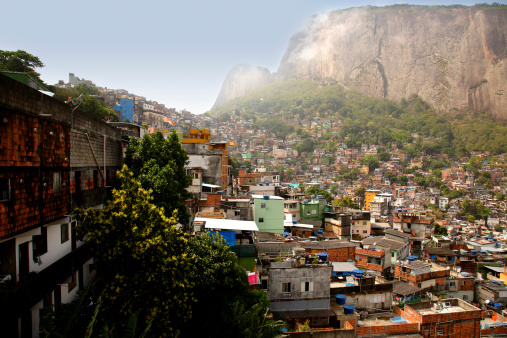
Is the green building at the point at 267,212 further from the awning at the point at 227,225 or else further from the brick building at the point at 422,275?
the brick building at the point at 422,275

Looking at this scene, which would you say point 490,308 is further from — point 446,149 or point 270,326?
point 446,149

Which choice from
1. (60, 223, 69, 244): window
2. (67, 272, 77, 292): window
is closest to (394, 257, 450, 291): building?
(67, 272, 77, 292): window

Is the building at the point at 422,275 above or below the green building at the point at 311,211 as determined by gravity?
below

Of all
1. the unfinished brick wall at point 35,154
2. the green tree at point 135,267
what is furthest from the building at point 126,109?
the green tree at point 135,267

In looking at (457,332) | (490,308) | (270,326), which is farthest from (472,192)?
(270,326)

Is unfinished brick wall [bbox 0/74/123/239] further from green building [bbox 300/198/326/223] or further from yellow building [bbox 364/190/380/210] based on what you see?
yellow building [bbox 364/190/380/210]

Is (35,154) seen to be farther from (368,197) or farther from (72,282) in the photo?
(368,197)
